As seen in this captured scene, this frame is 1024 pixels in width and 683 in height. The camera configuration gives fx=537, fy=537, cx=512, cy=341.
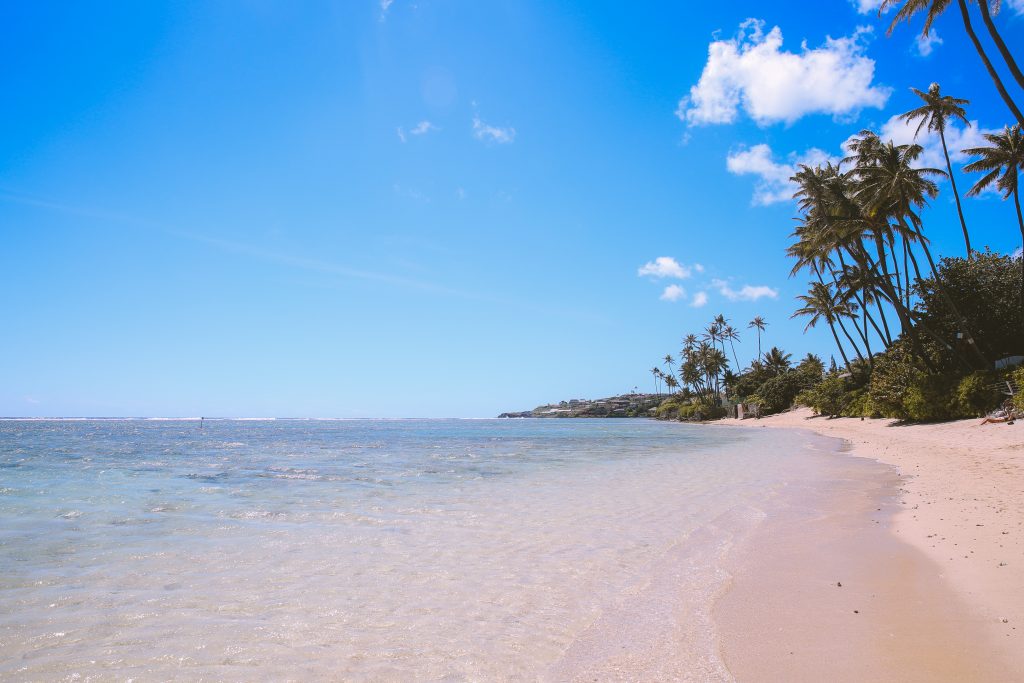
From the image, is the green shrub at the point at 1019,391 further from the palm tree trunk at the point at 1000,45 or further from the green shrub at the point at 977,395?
the palm tree trunk at the point at 1000,45

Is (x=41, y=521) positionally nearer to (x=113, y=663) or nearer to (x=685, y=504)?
(x=113, y=663)

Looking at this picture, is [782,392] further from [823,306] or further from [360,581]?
[360,581]

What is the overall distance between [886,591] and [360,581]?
5009 millimetres

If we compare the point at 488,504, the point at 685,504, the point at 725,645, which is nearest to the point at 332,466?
the point at 488,504

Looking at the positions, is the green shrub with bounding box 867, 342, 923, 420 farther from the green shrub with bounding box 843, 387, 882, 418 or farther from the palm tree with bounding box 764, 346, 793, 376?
the palm tree with bounding box 764, 346, 793, 376

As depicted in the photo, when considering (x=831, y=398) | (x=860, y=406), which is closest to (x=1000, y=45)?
(x=860, y=406)

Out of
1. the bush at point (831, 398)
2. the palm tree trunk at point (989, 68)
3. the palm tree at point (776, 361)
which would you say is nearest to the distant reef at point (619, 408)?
the palm tree at point (776, 361)

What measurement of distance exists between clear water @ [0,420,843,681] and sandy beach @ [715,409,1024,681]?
404 millimetres

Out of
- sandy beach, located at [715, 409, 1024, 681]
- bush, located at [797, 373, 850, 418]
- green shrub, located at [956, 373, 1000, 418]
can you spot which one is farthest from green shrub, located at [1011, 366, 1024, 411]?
bush, located at [797, 373, 850, 418]

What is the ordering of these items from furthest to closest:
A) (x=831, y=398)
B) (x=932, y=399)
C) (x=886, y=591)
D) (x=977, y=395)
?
1. (x=831, y=398)
2. (x=932, y=399)
3. (x=977, y=395)
4. (x=886, y=591)

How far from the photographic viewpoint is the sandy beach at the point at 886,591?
11.5 ft

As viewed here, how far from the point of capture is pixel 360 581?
553 cm

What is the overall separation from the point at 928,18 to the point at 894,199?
12318 millimetres

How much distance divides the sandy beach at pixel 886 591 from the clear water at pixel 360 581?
40 cm
